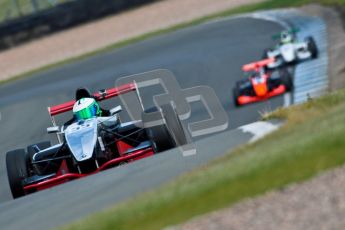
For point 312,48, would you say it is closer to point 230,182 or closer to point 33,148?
point 33,148

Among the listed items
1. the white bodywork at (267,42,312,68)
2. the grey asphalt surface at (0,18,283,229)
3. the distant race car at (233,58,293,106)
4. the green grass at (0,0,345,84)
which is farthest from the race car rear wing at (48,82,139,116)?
the green grass at (0,0,345,84)

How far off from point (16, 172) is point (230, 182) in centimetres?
467

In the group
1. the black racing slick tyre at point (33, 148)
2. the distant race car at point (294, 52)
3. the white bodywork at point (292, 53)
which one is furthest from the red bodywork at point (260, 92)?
the black racing slick tyre at point (33, 148)

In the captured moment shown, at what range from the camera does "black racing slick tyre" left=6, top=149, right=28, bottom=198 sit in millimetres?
10734

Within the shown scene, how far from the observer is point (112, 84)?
2152 centimetres

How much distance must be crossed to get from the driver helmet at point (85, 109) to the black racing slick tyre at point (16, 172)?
2.81 feet

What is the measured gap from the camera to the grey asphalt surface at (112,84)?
25.2ft

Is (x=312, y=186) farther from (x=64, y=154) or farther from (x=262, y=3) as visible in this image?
(x=262, y=3)

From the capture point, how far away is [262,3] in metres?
29.8

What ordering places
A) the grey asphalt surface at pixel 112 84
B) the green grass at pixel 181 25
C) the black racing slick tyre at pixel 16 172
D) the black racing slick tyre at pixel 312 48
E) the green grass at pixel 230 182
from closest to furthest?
1. the green grass at pixel 230 182
2. the grey asphalt surface at pixel 112 84
3. the black racing slick tyre at pixel 16 172
4. the black racing slick tyre at pixel 312 48
5. the green grass at pixel 181 25

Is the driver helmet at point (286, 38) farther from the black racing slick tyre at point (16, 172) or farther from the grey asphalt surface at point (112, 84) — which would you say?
the black racing slick tyre at point (16, 172)

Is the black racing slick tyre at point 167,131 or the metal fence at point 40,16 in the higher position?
the black racing slick tyre at point 167,131

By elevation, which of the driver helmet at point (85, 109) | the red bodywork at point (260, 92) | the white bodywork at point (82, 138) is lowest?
the red bodywork at point (260, 92)

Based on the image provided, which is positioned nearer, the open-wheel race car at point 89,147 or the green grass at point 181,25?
the open-wheel race car at point 89,147
